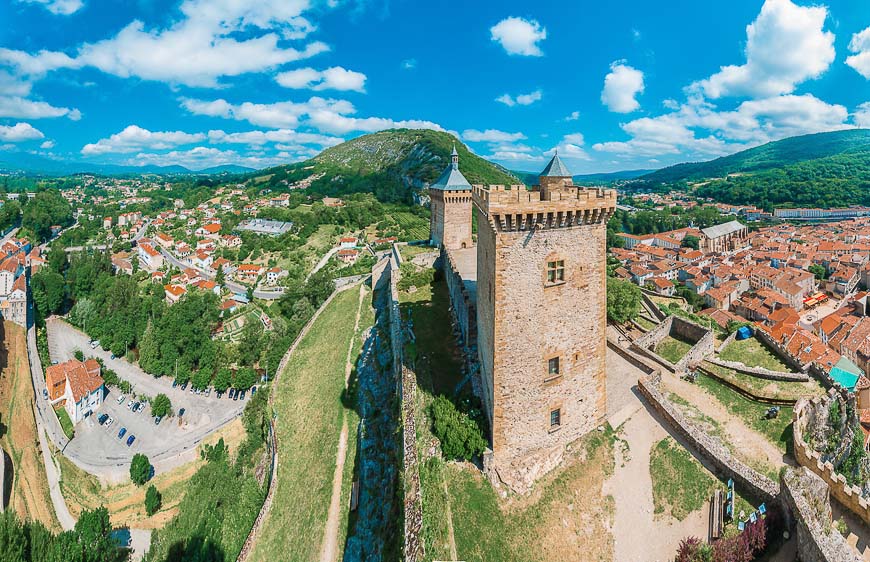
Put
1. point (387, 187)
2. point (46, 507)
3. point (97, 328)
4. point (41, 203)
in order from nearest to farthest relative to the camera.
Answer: point (46, 507)
point (97, 328)
point (41, 203)
point (387, 187)

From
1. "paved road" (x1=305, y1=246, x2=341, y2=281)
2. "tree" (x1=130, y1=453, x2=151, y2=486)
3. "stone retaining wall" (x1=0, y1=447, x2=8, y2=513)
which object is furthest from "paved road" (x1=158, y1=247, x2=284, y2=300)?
"stone retaining wall" (x1=0, y1=447, x2=8, y2=513)

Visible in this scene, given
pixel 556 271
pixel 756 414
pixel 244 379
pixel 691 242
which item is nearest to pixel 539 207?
pixel 556 271

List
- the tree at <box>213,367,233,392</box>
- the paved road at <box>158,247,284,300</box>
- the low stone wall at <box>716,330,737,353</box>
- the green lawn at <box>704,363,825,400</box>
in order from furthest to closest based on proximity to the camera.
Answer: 1. the paved road at <box>158,247,284,300</box>
2. the tree at <box>213,367,233,392</box>
3. the low stone wall at <box>716,330,737,353</box>
4. the green lawn at <box>704,363,825,400</box>

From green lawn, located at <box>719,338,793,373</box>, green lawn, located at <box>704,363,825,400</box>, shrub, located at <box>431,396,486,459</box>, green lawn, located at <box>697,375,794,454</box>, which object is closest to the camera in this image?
shrub, located at <box>431,396,486,459</box>

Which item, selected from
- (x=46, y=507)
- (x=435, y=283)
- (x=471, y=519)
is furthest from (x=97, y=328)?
(x=471, y=519)

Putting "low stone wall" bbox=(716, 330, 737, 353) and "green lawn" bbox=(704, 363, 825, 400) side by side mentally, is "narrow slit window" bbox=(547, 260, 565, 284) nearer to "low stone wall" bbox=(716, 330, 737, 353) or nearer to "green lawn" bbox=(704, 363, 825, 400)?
"green lawn" bbox=(704, 363, 825, 400)

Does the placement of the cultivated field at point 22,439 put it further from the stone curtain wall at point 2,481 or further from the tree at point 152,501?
the tree at point 152,501

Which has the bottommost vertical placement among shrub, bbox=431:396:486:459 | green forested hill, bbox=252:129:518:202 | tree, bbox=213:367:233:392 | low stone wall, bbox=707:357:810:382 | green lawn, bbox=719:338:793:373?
tree, bbox=213:367:233:392

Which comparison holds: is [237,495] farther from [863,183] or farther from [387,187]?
[863,183]
